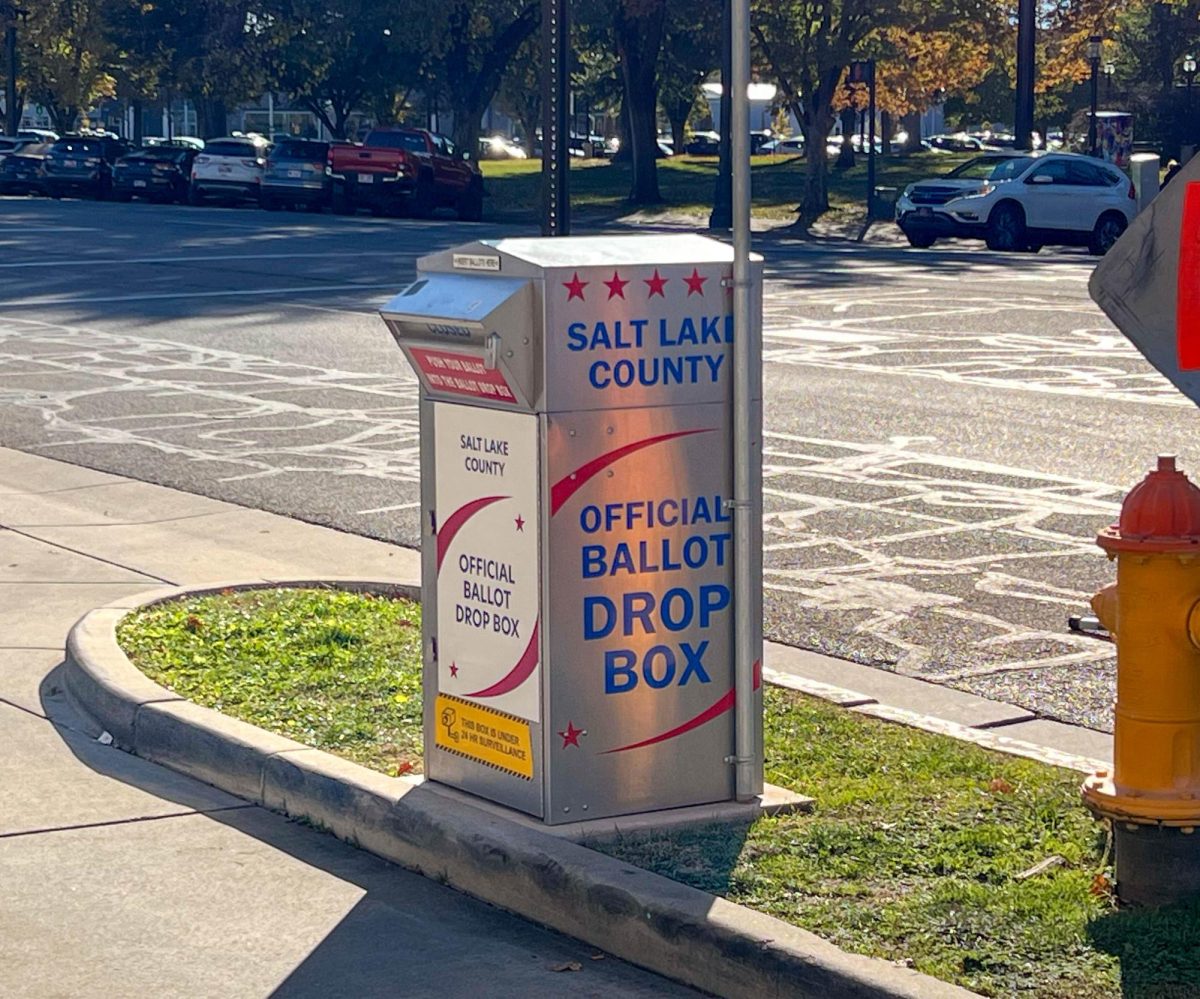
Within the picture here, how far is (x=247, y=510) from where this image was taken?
9.88m

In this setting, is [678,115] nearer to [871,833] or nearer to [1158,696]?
[871,833]

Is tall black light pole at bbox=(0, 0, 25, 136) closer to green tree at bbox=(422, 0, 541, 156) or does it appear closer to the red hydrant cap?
green tree at bbox=(422, 0, 541, 156)

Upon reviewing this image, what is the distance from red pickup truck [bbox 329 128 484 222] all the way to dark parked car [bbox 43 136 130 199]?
9377 millimetres

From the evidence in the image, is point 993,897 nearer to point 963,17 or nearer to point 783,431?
point 783,431

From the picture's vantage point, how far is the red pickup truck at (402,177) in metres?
39.5

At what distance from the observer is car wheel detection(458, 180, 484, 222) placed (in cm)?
4050

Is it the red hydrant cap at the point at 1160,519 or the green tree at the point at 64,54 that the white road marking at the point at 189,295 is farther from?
the green tree at the point at 64,54

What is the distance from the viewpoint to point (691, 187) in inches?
1914

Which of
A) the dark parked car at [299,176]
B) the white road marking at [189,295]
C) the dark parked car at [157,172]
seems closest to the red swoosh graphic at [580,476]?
the white road marking at [189,295]

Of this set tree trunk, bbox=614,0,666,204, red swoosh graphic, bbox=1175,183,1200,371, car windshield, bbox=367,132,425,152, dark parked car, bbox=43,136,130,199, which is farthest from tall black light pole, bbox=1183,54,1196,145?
red swoosh graphic, bbox=1175,183,1200,371

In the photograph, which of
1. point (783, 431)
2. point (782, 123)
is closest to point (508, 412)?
point (783, 431)

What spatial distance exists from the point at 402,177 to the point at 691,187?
11235 millimetres

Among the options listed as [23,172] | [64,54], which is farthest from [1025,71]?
[64,54]

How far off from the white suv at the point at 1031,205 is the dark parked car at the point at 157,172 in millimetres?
19540
